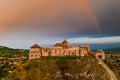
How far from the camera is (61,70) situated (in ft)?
355

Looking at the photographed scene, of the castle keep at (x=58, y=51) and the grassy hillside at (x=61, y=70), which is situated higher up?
the castle keep at (x=58, y=51)

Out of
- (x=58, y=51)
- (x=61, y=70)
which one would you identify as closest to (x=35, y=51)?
(x=58, y=51)

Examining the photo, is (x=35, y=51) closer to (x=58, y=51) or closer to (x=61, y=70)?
(x=58, y=51)

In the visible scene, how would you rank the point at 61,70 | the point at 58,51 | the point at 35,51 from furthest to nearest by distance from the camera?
the point at 35,51
the point at 58,51
the point at 61,70

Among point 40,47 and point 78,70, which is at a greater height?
point 40,47

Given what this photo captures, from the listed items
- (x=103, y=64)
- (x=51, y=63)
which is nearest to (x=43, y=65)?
(x=51, y=63)

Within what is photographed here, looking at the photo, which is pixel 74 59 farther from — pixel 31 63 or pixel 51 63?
pixel 31 63

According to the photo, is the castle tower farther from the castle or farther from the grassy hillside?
the grassy hillside

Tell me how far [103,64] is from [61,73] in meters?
22.7

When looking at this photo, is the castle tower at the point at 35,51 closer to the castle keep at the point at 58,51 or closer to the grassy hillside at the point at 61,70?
the castle keep at the point at 58,51

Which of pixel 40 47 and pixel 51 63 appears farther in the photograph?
pixel 40 47

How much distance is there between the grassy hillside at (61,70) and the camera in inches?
4099

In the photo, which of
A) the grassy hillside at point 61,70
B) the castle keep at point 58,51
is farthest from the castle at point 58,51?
the grassy hillside at point 61,70

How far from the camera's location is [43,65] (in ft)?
355
